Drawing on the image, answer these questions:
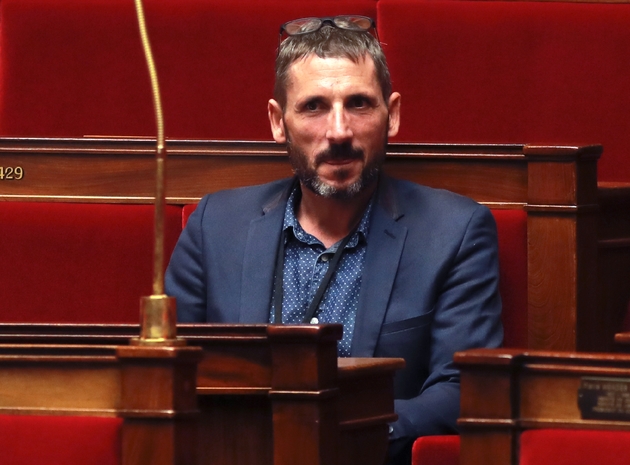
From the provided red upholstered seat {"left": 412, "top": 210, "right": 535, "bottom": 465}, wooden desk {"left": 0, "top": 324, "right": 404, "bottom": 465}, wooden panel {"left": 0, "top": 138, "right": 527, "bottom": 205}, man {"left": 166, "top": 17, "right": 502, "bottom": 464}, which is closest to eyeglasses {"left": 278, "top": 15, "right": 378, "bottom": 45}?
man {"left": 166, "top": 17, "right": 502, "bottom": 464}

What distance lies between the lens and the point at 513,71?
56.7 inches

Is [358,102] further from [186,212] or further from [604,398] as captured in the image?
[604,398]

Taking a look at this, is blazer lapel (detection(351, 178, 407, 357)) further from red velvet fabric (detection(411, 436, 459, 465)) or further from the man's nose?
red velvet fabric (detection(411, 436, 459, 465))

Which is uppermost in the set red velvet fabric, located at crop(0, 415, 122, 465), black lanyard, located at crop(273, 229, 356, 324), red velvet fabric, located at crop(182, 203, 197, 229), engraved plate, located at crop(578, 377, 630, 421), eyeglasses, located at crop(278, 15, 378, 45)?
eyeglasses, located at crop(278, 15, 378, 45)

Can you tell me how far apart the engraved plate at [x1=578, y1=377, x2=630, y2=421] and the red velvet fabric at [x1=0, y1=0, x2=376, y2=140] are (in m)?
0.89

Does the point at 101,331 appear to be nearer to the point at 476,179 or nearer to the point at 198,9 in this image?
the point at 476,179

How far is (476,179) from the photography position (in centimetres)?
119

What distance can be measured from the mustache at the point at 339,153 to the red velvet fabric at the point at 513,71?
346 mm

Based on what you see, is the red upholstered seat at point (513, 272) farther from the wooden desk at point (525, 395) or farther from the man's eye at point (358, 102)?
the wooden desk at point (525, 395)

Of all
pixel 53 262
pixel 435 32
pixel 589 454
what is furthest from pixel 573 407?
pixel 435 32

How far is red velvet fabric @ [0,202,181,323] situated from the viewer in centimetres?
124

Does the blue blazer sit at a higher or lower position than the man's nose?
lower

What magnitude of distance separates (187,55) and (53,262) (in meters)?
0.36

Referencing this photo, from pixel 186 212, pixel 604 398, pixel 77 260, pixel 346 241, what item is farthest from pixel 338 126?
pixel 604 398
